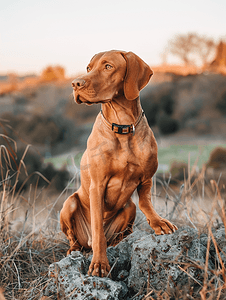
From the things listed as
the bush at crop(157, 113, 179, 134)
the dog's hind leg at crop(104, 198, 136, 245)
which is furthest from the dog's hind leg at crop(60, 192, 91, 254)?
the bush at crop(157, 113, 179, 134)

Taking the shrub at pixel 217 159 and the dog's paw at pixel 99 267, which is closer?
the dog's paw at pixel 99 267

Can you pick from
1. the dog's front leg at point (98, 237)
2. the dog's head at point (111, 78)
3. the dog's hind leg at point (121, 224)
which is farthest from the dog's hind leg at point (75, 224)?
the dog's head at point (111, 78)

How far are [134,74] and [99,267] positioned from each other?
5.17 ft

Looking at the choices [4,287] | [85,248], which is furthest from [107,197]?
[4,287]

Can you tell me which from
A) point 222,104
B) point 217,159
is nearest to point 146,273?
point 217,159

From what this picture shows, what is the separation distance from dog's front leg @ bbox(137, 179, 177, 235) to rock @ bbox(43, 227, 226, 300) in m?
0.09

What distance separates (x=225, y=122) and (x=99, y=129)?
30.9 meters

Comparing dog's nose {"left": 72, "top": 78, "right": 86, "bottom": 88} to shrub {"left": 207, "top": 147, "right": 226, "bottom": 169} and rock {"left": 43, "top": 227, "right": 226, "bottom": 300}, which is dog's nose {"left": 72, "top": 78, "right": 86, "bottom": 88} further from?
shrub {"left": 207, "top": 147, "right": 226, "bottom": 169}

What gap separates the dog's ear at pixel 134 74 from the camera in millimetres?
2410

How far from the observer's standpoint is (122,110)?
254cm

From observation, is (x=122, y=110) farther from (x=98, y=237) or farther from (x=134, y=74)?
(x=98, y=237)

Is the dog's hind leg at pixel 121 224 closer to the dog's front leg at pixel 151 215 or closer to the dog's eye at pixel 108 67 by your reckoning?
the dog's front leg at pixel 151 215

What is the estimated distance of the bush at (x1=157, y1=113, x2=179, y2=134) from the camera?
92.6ft

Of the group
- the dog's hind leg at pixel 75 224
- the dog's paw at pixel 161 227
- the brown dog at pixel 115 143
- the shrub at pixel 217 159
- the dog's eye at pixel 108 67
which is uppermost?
the dog's eye at pixel 108 67
